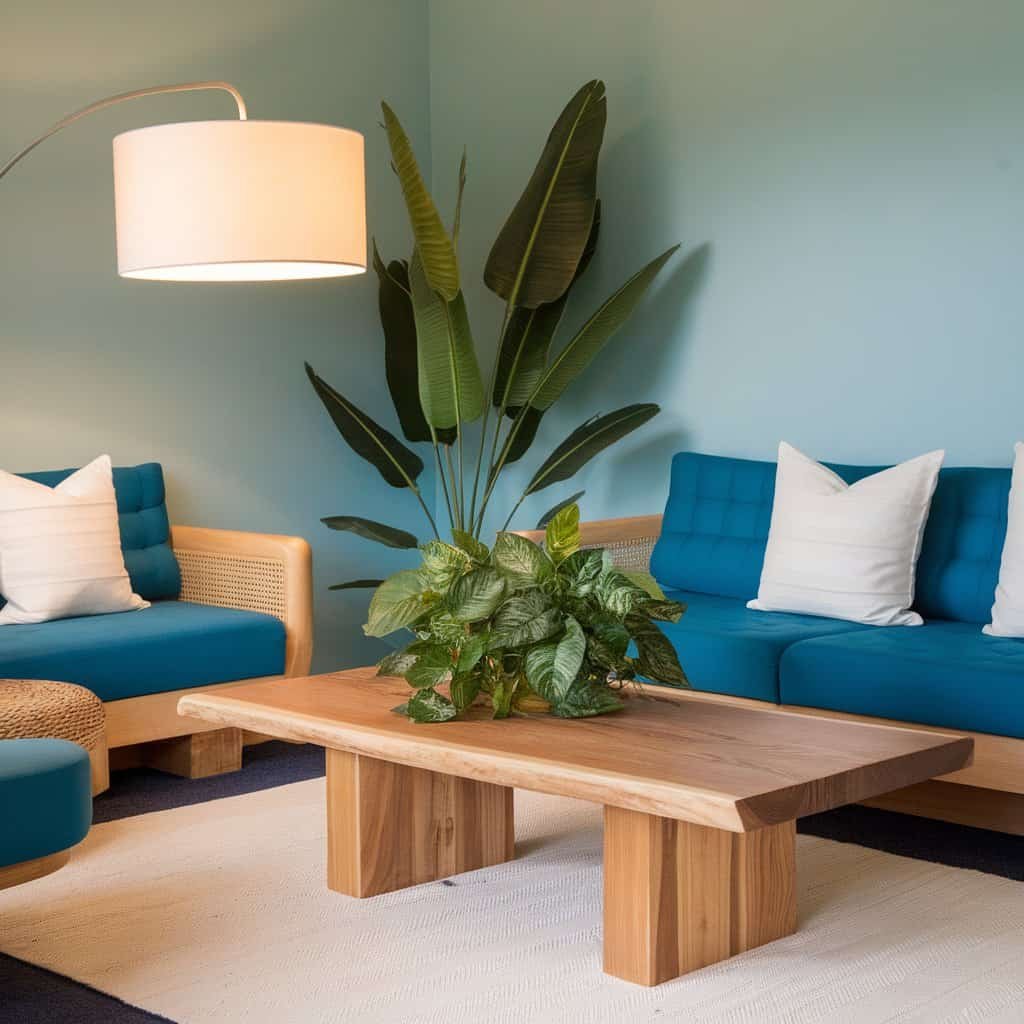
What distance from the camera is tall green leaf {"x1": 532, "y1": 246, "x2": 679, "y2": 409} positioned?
14.2ft

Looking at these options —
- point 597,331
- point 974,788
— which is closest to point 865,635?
point 974,788

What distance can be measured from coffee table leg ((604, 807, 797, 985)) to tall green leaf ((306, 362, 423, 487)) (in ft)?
7.93

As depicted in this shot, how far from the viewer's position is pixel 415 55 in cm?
534

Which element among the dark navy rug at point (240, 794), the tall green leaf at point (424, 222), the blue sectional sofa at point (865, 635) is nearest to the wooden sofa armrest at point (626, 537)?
the blue sectional sofa at point (865, 635)

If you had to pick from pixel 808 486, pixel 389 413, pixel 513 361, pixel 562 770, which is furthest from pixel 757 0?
pixel 562 770

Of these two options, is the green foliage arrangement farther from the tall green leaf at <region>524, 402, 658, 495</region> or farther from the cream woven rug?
the tall green leaf at <region>524, 402, 658, 495</region>

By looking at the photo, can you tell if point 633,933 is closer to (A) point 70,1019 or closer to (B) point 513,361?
(A) point 70,1019

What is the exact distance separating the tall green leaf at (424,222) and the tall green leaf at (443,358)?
9 centimetres

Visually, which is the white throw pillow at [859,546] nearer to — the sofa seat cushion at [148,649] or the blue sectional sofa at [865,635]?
the blue sectional sofa at [865,635]

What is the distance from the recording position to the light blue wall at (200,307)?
14.1ft

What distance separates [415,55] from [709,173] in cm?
142

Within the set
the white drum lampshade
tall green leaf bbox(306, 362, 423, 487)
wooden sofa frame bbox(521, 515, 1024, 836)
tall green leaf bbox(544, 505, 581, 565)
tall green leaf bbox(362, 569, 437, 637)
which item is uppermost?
the white drum lampshade

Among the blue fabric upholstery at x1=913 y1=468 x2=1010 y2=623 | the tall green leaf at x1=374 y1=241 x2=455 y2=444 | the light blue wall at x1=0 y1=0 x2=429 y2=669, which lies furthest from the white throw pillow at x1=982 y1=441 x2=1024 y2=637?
the light blue wall at x1=0 y1=0 x2=429 y2=669

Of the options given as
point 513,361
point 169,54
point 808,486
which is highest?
point 169,54
